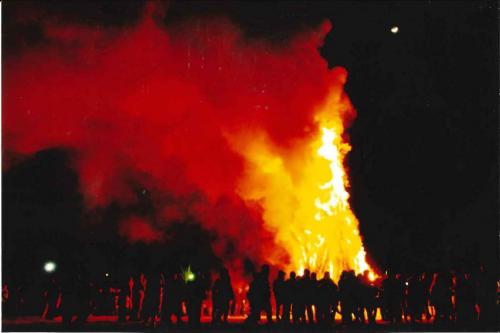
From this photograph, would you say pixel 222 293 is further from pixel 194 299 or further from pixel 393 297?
pixel 393 297

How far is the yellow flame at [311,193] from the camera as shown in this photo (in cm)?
2062

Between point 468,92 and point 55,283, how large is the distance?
18.9 metres

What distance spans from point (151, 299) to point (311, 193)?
8.01 metres

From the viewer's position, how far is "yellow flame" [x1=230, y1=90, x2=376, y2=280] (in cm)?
2062

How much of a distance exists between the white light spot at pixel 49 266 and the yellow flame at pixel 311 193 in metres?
7.84

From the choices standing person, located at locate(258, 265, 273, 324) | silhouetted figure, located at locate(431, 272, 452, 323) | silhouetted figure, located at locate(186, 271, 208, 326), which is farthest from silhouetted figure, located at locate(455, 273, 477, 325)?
silhouetted figure, located at locate(186, 271, 208, 326)

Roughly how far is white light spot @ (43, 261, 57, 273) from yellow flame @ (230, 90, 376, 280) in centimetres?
784

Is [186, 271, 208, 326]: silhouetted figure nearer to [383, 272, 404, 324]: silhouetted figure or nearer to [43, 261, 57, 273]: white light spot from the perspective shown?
[383, 272, 404, 324]: silhouetted figure

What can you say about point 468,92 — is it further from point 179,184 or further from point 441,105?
point 179,184

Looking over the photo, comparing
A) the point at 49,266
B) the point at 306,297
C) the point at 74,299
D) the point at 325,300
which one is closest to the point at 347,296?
the point at 325,300

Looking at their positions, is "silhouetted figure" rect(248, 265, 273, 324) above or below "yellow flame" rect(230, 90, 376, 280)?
below

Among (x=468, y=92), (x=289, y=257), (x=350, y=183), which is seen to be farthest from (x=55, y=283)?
(x=468, y=92)

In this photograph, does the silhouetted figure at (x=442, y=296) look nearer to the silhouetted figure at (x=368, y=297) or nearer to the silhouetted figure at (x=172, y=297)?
the silhouetted figure at (x=368, y=297)

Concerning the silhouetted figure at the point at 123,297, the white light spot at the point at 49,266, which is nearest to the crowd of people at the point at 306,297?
the silhouetted figure at the point at 123,297
